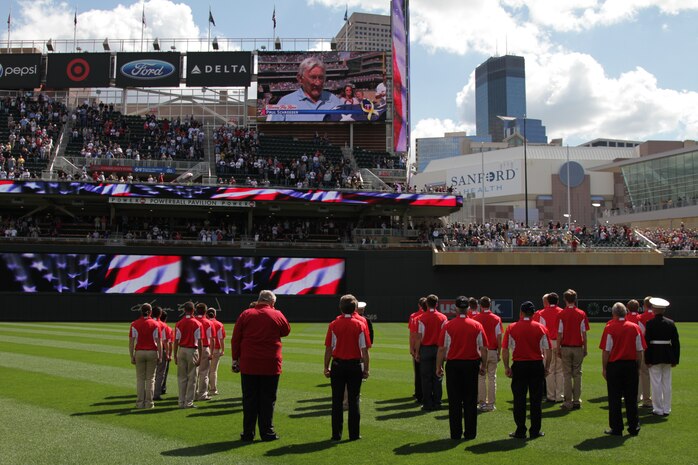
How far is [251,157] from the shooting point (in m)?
47.3

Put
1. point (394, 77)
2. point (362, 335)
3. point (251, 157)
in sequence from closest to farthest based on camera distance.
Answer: point (362, 335) → point (251, 157) → point (394, 77)

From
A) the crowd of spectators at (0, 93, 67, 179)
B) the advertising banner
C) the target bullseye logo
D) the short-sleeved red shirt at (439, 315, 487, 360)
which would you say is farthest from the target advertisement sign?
the short-sleeved red shirt at (439, 315, 487, 360)

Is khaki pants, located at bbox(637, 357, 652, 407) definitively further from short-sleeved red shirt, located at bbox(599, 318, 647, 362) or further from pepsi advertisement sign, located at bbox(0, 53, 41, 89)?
pepsi advertisement sign, located at bbox(0, 53, 41, 89)

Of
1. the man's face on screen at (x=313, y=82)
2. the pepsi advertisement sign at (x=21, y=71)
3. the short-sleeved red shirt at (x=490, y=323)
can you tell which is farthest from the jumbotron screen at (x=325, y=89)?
the short-sleeved red shirt at (x=490, y=323)

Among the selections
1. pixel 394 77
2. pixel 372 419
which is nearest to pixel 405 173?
pixel 394 77

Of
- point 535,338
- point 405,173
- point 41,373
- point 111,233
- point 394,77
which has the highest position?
point 394,77

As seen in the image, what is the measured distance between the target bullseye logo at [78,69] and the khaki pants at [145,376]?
47.8 metres

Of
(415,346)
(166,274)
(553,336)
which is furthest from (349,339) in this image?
(166,274)

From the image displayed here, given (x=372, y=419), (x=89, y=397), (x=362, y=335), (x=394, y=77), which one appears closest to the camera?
(x=362, y=335)

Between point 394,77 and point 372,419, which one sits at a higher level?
point 394,77

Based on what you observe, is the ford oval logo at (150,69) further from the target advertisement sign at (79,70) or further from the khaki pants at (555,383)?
the khaki pants at (555,383)

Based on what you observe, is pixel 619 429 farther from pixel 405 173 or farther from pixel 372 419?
pixel 405 173

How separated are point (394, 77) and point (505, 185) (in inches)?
1677

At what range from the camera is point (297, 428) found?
9.90m
